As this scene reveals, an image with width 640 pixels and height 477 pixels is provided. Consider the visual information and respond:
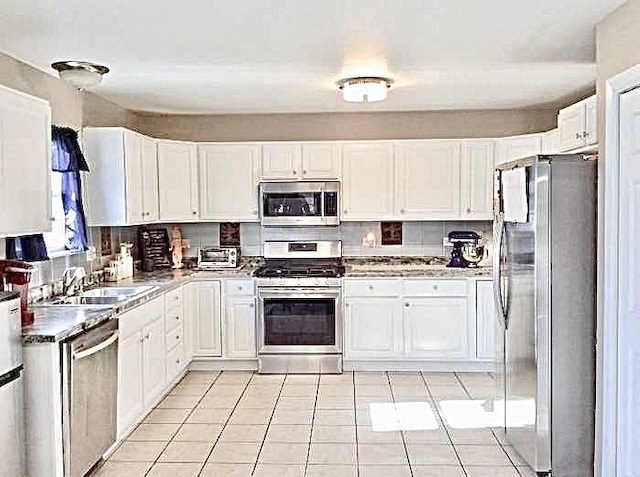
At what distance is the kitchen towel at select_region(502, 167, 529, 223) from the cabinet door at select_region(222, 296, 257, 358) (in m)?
2.69

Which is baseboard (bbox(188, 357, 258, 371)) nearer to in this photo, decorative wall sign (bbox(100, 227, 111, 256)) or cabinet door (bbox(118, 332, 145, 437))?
decorative wall sign (bbox(100, 227, 111, 256))

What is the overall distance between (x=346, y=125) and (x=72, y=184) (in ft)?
8.71

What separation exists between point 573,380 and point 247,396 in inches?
100

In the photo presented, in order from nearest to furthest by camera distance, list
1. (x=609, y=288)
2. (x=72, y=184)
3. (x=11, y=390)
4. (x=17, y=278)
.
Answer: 1. (x=11, y=390)
2. (x=609, y=288)
3. (x=17, y=278)
4. (x=72, y=184)

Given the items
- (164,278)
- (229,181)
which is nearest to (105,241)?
(164,278)

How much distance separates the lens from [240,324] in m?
5.70

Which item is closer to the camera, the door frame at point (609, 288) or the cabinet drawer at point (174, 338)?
the door frame at point (609, 288)

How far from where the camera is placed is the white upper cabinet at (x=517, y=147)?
559 cm

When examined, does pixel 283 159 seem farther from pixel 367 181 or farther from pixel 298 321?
pixel 298 321

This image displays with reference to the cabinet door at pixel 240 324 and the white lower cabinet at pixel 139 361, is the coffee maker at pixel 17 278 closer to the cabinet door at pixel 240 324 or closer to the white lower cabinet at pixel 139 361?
the white lower cabinet at pixel 139 361

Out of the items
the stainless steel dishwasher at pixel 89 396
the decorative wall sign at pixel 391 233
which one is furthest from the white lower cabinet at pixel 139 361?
the decorative wall sign at pixel 391 233

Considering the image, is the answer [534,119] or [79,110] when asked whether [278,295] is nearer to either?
[79,110]

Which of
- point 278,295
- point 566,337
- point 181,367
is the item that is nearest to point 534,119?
point 278,295

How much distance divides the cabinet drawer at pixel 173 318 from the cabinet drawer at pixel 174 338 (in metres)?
0.04
